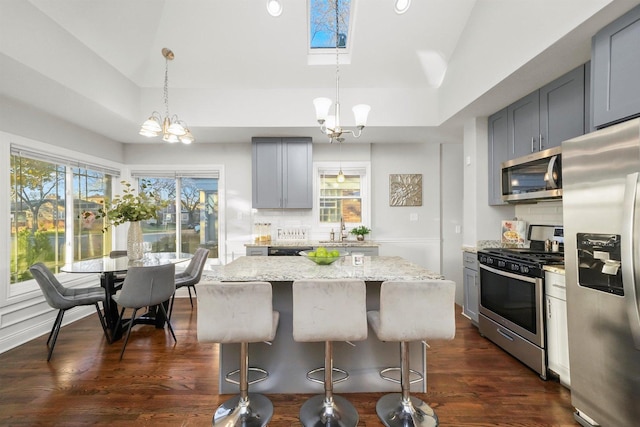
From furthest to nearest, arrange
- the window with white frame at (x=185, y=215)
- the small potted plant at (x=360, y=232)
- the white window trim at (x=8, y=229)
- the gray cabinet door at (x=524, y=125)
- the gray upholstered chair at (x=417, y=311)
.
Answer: the window with white frame at (x=185, y=215) < the small potted plant at (x=360, y=232) < the white window trim at (x=8, y=229) < the gray cabinet door at (x=524, y=125) < the gray upholstered chair at (x=417, y=311)

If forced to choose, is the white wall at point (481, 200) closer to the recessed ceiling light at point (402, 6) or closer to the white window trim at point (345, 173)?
the recessed ceiling light at point (402, 6)

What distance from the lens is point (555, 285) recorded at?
2.18 m

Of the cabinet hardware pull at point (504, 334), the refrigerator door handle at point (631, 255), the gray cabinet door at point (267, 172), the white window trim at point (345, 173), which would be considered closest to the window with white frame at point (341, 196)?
the white window trim at point (345, 173)

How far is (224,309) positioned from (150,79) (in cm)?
335

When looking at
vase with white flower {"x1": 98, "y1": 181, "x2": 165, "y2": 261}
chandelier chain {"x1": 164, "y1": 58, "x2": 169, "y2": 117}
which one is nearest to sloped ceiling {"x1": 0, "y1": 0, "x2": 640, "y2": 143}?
chandelier chain {"x1": 164, "y1": 58, "x2": 169, "y2": 117}

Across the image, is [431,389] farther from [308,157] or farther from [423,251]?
[308,157]

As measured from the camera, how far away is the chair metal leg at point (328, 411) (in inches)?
69.4

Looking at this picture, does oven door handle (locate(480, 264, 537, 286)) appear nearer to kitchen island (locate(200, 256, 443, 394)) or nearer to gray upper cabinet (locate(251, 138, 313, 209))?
kitchen island (locate(200, 256, 443, 394))

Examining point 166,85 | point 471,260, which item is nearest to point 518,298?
point 471,260

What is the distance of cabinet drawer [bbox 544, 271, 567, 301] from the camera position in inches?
83.7

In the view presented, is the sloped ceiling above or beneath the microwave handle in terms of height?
above

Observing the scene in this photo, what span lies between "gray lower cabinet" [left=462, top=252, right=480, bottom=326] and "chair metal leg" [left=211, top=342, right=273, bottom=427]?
2.40 metres

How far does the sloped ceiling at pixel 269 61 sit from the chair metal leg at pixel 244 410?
8.94 ft

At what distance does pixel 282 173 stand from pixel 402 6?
2.46 metres
